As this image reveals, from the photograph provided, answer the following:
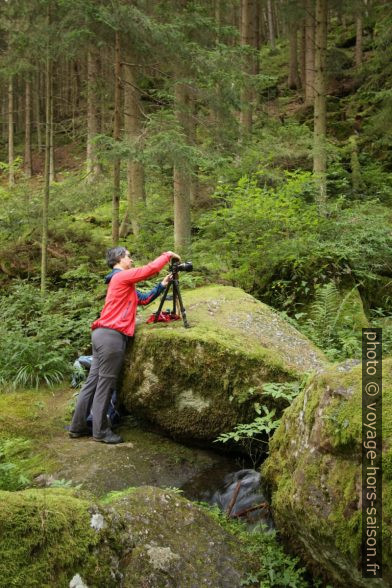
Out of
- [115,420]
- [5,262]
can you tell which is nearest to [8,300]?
[5,262]

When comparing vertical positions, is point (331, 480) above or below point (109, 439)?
above

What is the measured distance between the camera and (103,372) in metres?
5.70

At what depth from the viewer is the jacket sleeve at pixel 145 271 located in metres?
5.57

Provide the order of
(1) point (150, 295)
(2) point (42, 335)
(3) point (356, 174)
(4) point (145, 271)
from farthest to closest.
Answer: (3) point (356, 174) → (2) point (42, 335) → (1) point (150, 295) → (4) point (145, 271)

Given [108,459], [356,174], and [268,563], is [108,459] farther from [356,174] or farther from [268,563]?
[356,174]

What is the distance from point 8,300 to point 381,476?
8.80 meters

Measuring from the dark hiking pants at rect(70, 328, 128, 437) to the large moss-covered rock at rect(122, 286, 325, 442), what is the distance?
271 mm

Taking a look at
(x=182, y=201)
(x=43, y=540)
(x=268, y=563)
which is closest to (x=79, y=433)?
(x=268, y=563)

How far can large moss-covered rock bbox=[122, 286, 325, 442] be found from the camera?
210 inches

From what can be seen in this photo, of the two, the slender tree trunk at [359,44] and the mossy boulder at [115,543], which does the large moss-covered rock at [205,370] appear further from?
the slender tree trunk at [359,44]

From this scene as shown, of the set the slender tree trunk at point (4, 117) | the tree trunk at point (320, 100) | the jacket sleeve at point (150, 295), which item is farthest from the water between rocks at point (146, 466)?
the slender tree trunk at point (4, 117)

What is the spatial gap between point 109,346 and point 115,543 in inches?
120

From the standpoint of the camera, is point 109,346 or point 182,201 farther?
point 182,201

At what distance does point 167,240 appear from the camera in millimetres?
11570
